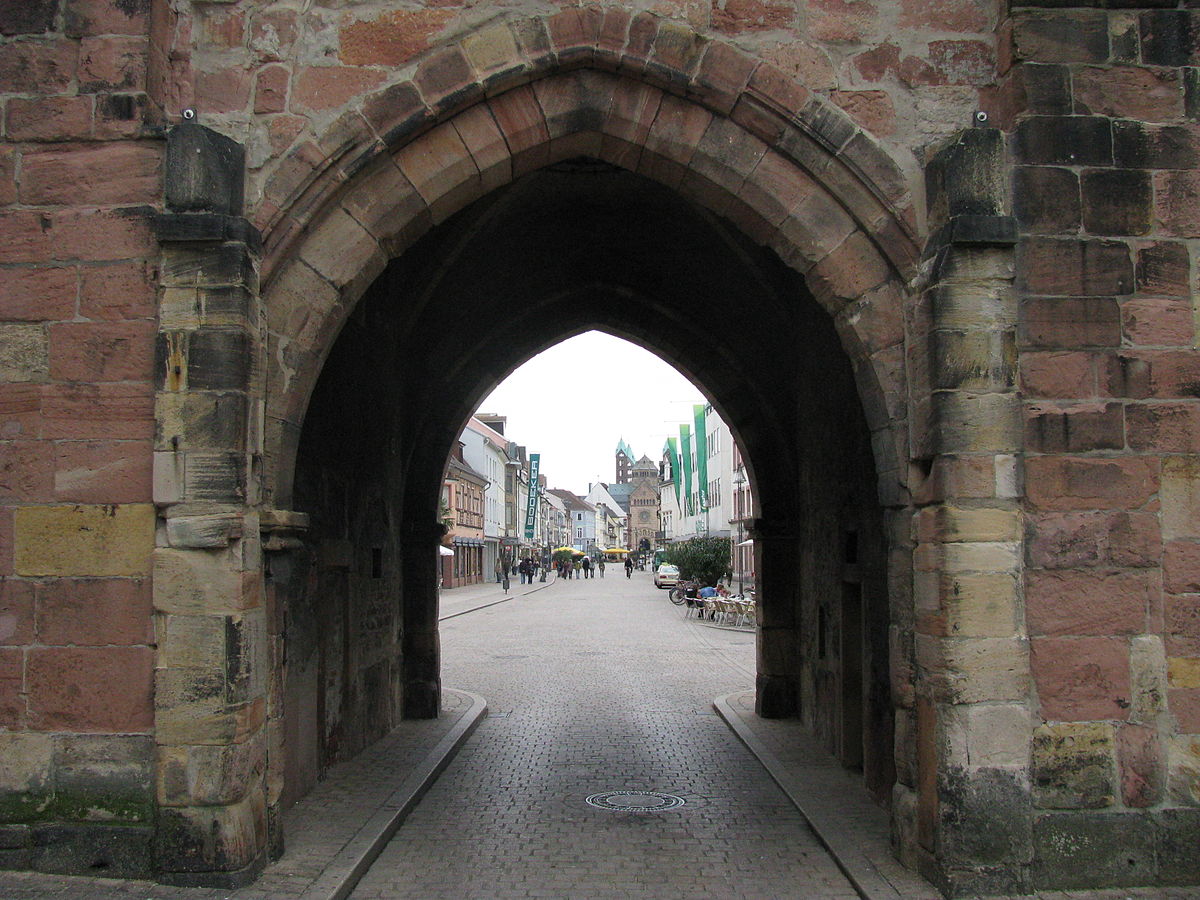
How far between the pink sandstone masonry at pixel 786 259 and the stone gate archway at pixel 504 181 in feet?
0.06

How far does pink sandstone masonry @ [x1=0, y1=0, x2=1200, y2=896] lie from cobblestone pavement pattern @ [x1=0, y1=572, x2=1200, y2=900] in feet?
1.81

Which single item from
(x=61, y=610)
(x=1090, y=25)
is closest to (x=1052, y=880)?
(x=1090, y=25)

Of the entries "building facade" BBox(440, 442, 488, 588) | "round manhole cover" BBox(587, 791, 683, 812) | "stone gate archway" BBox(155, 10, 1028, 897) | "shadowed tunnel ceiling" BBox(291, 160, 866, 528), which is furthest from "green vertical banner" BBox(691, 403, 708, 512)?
"stone gate archway" BBox(155, 10, 1028, 897)

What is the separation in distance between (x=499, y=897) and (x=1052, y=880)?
2.65 meters

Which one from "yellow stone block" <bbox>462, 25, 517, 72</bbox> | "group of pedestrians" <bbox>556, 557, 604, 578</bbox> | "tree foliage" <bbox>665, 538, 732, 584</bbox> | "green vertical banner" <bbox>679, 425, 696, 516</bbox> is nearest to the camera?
"yellow stone block" <bbox>462, 25, 517, 72</bbox>

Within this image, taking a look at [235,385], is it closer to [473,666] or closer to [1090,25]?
[1090,25]

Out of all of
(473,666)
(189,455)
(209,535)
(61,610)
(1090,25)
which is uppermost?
(1090,25)

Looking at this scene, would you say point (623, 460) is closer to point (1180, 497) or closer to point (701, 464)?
point (701, 464)

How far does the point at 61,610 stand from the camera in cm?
502

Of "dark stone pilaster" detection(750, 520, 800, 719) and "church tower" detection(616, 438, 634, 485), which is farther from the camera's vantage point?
"church tower" detection(616, 438, 634, 485)

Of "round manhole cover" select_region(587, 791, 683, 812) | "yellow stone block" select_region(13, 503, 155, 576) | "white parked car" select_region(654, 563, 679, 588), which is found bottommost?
"white parked car" select_region(654, 563, 679, 588)

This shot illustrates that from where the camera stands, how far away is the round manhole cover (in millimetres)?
6969

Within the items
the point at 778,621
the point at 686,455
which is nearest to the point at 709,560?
the point at 686,455

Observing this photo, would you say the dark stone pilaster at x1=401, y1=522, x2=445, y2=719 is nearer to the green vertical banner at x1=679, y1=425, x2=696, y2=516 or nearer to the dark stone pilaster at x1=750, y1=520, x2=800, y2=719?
the dark stone pilaster at x1=750, y1=520, x2=800, y2=719
